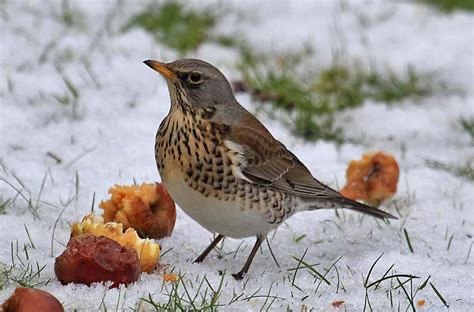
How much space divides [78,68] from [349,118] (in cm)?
210

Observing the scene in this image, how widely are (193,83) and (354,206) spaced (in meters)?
1.18

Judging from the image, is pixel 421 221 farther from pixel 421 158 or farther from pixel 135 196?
pixel 135 196

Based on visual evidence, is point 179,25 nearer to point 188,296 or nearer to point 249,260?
point 249,260

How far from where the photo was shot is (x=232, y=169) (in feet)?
17.2

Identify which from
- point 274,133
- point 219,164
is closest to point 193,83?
point 219,164

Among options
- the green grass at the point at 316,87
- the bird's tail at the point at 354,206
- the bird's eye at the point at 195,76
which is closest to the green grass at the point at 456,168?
the green grass at the point at 316,87

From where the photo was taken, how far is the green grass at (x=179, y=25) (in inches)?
346

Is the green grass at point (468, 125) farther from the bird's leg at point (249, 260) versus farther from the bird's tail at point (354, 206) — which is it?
the bird's leg at point (249, 260)

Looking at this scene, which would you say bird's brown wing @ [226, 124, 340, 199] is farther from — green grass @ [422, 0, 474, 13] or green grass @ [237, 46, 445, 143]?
green grass @ [422, 0, 474, 13]

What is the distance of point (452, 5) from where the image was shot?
34.3 ft

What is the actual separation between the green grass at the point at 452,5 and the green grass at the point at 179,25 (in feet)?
7.71

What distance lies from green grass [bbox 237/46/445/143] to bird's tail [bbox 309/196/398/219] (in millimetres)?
1755

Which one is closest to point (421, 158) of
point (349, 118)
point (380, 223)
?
point (349, 118)

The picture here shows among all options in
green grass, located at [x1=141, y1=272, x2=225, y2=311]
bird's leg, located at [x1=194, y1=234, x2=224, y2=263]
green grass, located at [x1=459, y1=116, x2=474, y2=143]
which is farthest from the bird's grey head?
green grass, located at [x1=459, y1=116, x2=474, y2=143]
